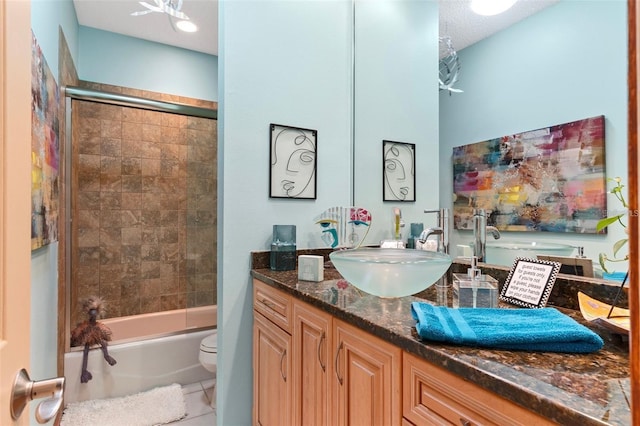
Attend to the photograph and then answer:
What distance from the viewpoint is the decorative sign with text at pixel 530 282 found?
1.00m

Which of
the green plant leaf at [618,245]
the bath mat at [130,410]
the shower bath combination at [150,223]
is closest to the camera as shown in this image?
the green plant leaf at [618,245]

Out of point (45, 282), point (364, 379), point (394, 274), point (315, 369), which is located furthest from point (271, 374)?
point (45, 282)

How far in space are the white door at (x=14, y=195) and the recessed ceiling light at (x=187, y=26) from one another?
239 cm

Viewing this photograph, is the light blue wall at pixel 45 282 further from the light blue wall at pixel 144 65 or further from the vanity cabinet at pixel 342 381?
the vanity cabinet at pixel 342 381

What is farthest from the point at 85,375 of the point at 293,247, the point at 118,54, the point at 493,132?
the point at 493,132

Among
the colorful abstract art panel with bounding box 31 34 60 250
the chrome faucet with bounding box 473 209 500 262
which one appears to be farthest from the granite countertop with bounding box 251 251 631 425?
the colorful abstract art panel with bounding box 31 34 60 250

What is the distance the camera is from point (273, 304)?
4.89 ft

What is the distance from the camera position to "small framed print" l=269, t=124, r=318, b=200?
181cm

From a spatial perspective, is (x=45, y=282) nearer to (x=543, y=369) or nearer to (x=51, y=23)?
(x=51, y=23)

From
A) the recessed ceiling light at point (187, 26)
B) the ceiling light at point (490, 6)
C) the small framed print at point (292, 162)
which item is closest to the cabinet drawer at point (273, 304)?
the small framed print at point (292, 162)

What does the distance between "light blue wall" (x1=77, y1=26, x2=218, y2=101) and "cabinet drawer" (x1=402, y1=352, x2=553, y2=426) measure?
3.15 meters

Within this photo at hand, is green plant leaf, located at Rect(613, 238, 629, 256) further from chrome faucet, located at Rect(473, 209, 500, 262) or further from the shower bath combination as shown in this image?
the shower bath combination

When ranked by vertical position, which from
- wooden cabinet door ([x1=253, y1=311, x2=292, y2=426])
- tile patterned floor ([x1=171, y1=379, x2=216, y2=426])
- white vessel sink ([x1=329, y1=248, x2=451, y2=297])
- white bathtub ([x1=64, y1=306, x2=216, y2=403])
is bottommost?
tile patterned floor ([x1=171, y1=379, x2=216, y2=426])

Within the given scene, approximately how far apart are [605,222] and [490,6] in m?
0.95
